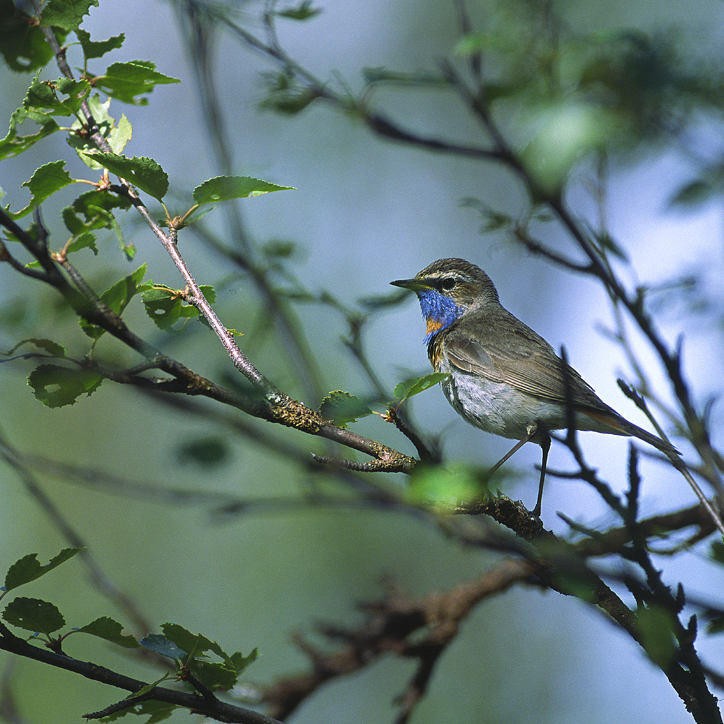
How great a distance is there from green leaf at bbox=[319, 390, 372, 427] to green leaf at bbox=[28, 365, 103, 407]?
1.79 ft

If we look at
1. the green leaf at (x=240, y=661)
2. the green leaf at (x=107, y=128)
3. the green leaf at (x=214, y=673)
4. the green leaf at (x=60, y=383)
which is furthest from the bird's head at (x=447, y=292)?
the green leaf at (x=60, y=383)

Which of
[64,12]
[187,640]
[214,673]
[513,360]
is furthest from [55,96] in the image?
[513,360]

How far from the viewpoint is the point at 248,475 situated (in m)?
13.4

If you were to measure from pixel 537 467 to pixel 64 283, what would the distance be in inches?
53.1

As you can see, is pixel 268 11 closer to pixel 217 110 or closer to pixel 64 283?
pixel 217 110

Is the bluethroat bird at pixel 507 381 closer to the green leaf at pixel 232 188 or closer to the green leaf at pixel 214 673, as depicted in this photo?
the green leaf at pixel 232 188

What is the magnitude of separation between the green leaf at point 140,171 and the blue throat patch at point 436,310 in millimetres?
4017

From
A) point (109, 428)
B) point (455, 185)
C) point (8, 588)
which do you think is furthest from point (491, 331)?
point (455, 185)

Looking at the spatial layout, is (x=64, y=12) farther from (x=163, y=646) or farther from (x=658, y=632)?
(x=658, y=632)

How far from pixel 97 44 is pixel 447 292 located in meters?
4.16

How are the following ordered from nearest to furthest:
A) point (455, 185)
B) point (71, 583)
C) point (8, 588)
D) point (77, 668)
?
1. point (77, 668)
2. point (8, 588)
3. point (71, 583)
4. point (455, 185)

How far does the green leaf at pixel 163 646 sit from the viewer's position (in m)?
1.71

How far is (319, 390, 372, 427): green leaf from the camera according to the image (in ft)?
5.72

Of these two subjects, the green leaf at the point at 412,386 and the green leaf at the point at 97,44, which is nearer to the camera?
the green leaf at the point at 412,386
